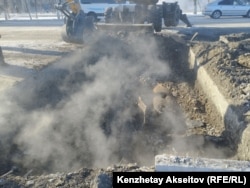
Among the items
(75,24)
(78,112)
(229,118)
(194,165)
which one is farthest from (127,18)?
(194,165)

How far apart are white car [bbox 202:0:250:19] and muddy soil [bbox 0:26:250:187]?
13.2 metres

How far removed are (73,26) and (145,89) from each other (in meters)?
5.20

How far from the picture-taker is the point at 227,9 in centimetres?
2219

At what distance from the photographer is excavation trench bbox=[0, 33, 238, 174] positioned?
5.34 m

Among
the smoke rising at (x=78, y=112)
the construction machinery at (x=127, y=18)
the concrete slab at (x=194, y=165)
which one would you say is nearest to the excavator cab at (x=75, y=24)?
the construction machinery at (x=127, y=18)

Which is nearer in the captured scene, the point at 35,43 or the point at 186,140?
the point at 186,140

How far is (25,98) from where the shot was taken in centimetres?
693

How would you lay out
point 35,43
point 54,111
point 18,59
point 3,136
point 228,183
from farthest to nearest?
point 35,43
point 18,59
point 54,111
point 3,136
point 228,183

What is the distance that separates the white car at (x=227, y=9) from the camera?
71.7 ft

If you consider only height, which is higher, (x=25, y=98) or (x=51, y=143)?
(x=25, y=98)

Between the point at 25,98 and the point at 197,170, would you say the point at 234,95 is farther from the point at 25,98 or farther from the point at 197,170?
the point at 25,98

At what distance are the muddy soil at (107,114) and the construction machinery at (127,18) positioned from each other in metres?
1.81

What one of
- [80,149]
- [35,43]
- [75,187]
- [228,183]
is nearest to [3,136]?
[80,149]

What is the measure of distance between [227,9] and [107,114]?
18672mm
